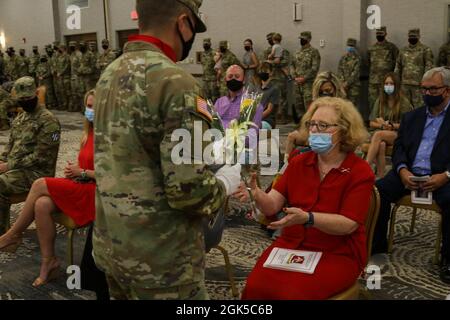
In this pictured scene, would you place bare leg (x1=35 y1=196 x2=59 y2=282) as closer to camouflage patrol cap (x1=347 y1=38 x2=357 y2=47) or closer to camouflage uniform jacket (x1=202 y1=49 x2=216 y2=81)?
camouflage patrol cap (x1=347 y1=38 x2=357 y2=47)

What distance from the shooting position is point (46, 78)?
14.1 m

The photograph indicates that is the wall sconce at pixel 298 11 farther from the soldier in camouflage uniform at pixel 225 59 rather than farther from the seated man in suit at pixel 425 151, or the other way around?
the seated man in suit at pixel 425 151

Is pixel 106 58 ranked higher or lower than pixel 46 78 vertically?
higher

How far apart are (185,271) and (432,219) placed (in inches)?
124

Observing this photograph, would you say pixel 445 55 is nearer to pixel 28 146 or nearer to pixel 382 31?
pixel 382 31

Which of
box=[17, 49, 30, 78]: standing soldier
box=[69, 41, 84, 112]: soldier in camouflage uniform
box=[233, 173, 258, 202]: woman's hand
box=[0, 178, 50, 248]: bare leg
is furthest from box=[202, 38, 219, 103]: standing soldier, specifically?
box=[233, 173, 258, 202]: woman's hand

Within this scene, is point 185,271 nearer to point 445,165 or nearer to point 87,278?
point 87,278

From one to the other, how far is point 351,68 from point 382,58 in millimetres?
531

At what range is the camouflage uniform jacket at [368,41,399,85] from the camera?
784 centimetres

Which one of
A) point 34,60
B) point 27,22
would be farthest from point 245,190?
point 27,22

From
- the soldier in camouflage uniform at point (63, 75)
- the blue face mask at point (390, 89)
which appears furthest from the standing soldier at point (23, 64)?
the blue face mask at point (390, 89)

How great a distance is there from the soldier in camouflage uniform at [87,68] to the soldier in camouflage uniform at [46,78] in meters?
1.97

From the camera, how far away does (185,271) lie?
1416 millimetres

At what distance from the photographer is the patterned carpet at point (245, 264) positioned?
9.25 feet
